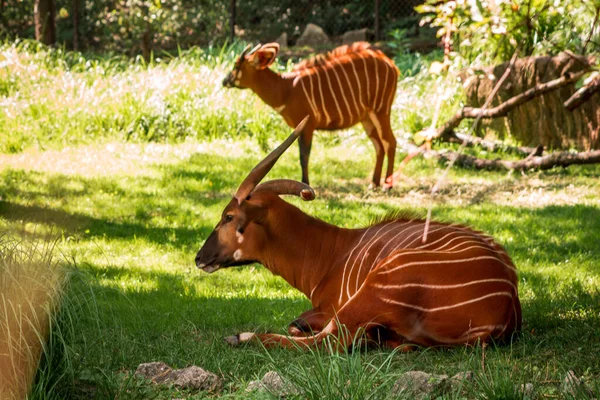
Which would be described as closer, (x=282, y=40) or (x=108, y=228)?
(x=108, y=228)

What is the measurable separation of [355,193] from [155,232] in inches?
93.2

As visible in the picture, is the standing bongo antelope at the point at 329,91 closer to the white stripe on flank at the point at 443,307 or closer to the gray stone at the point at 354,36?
the white stripe on flank at the point at 443,307

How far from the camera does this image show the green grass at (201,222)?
4129mm

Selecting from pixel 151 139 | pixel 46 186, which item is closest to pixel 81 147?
pixel 151 139

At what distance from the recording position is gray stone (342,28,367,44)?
60.3 ft

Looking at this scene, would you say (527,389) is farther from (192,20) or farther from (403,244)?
(192,20)

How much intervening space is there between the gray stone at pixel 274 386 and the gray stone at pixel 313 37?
51.5ft

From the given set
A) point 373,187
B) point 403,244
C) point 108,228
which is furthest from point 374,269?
point 373,187

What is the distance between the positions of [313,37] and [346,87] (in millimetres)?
9457

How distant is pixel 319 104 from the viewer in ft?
32.9

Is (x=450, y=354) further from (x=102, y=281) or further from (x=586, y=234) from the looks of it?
(x=586, y=234)

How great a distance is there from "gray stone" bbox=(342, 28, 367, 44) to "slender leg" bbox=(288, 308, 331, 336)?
13660 millimetres

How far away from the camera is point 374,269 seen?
5016 millimetres

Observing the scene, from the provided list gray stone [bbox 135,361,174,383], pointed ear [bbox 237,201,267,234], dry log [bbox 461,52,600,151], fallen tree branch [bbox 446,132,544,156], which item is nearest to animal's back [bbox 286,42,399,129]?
fallen tree branch [bbox 446,132,544,156]
